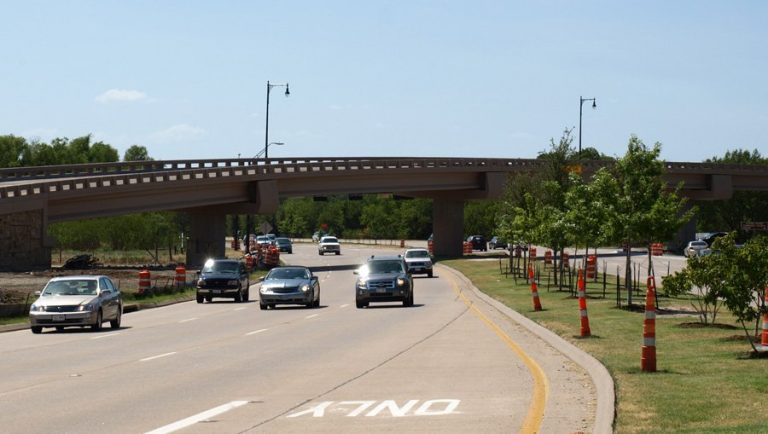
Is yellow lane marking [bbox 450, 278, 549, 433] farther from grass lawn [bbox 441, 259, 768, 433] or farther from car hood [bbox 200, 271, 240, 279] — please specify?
car hood [bbox 200, 271, 240, 279]

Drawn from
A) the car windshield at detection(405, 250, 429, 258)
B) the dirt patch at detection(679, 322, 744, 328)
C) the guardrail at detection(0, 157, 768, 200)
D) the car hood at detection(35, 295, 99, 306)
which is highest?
the guardrail at detection(0, 157, 768, 200)

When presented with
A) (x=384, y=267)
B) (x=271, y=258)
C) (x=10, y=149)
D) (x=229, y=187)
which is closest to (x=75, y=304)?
(x=384, y=267)

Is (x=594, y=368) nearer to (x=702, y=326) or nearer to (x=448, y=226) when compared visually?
(x=702, y=326)

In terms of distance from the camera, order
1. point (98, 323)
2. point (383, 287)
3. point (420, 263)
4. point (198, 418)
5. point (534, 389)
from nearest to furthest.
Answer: point (198, 418) → point (534, 389) → point (98, 323) → point (383, 287) → point (420, 263)

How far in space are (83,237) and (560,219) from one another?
68.8 m

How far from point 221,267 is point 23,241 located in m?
16.5

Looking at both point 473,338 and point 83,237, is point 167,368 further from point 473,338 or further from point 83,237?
point 83,237

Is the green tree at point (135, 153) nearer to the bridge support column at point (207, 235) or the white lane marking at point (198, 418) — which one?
the bridge support column at point (207, 235)

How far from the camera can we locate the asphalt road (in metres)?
13.4

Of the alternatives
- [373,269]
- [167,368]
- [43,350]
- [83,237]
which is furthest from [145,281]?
[83,237]

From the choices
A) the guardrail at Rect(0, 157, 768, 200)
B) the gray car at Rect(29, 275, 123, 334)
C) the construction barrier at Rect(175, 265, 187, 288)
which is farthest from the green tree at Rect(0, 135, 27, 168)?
the gray car at Rect(29, 275, 123, 334)

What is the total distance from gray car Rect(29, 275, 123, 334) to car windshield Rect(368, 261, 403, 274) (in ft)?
38.5

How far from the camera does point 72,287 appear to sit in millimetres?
32500

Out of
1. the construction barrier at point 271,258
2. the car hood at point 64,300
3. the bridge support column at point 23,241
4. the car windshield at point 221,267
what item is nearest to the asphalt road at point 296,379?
the car hood at point 64,300
